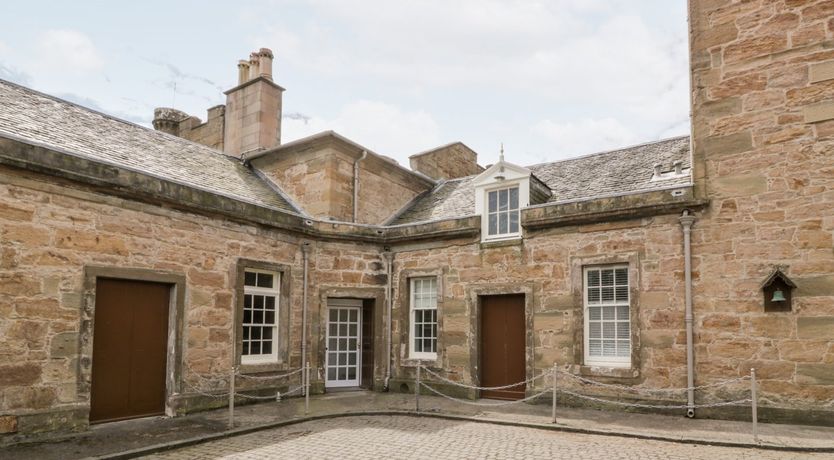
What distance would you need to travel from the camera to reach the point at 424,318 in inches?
511

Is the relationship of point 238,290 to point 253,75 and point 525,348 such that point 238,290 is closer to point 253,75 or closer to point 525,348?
point 525,348

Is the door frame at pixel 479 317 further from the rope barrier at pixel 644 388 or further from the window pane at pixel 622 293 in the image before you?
the window pane at pixel 622 293

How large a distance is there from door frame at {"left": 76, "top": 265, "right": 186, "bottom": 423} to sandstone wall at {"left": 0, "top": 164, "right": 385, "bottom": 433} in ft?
0.12

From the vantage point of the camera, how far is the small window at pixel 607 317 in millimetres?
10273

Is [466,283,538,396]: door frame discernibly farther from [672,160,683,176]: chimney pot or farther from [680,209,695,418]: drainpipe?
[672,160,683,176]: chimney pot

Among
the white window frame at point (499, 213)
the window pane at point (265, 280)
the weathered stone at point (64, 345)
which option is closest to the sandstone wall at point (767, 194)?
the white window frame at point (499, 213)

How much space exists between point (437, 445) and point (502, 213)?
5675 mm

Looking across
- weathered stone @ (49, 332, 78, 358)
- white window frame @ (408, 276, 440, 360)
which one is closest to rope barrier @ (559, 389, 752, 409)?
white window frame @ (408, 276, 440, 360)

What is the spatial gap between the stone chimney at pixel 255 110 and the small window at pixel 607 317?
9758mm

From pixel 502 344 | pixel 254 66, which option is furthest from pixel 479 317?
pixel 254 66

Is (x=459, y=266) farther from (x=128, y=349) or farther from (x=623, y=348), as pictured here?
(x=128, y=349)

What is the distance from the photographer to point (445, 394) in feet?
39.7

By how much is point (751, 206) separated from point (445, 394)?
6823 millimetres

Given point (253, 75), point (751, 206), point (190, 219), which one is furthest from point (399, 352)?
point (253, 75)
